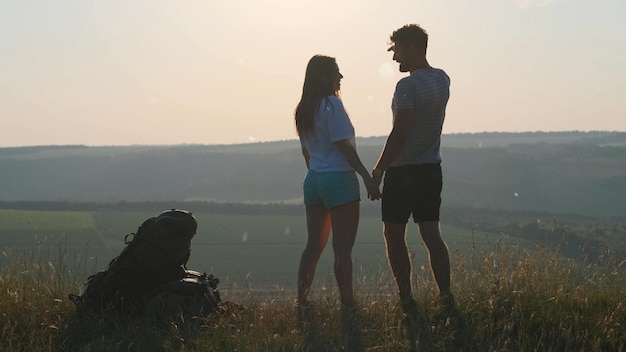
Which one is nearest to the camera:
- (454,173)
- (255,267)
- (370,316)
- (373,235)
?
(370,316)

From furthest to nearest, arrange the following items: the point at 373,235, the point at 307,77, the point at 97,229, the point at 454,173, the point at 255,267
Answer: the point at 454,173 → the point at 97,229 → the point at 373,235 → the point at 255,267 → the point at 307,77

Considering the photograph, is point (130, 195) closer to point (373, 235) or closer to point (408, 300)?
point (373, 235)

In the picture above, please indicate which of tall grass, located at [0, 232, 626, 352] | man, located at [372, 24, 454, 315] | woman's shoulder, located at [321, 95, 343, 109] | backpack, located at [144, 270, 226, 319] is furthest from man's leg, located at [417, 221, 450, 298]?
backpack, located at [144, 270, 226, 319]

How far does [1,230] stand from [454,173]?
86.0 meters

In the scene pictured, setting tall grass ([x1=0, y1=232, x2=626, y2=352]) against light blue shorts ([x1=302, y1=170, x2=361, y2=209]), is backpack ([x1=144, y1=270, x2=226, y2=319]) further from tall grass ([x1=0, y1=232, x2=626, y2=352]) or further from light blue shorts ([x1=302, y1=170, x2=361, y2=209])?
light blue shorts ([x1=302, y1=170, x2=361, y2=209])

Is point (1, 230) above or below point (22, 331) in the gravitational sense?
below

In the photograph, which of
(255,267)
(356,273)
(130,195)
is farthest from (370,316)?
(130,195)

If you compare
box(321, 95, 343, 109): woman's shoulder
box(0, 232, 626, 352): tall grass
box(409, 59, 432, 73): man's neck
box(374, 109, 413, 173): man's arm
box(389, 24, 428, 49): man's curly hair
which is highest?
box(389, 24, 428, 49): man's curly hair

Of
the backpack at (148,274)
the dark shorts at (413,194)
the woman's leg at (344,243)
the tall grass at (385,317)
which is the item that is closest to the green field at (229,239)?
the tall grass at (385,317)

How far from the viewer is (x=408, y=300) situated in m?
4.98

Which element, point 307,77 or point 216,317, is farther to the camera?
point 307,77

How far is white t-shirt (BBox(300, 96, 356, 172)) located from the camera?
199 inches

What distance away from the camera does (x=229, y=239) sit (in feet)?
188

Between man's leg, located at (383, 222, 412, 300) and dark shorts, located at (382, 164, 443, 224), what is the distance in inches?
2.6
